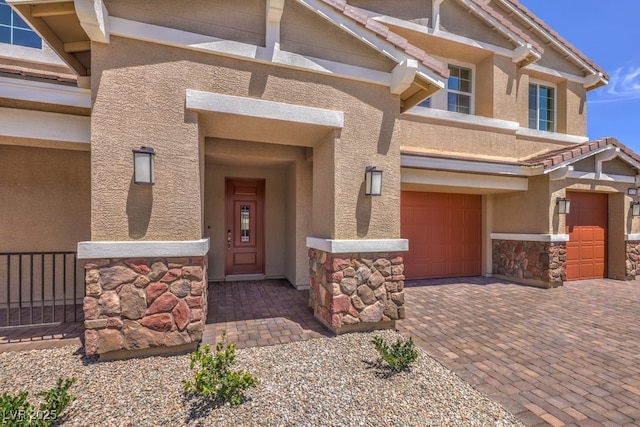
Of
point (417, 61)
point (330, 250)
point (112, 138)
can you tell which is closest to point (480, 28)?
point (417, 61)

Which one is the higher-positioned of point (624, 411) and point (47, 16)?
point (47, 16)

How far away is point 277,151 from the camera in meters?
6.98

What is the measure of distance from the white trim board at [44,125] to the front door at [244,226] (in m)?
4.14

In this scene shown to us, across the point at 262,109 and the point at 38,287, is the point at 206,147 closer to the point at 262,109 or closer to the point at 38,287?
the point at 262,109

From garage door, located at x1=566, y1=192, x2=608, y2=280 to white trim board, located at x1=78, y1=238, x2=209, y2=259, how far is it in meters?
10.7

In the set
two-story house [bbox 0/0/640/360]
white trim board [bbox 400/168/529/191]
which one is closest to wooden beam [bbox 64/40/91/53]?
two-story house [bbox 0/0/640/360]

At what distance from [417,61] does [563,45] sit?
28.8 ft

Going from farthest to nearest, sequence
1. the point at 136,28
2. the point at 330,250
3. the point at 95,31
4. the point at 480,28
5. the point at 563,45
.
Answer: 1. the point at 563,45
2. the point at 480,28
3. the point at 330,250
4. the point at 136,28
5. the point at 95,31

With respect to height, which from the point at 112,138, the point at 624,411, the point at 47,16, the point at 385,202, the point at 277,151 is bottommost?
the point at 624,411

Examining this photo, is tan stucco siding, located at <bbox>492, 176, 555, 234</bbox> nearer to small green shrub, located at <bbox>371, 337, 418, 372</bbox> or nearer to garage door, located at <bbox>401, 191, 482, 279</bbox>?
garage door, located at <bbox>401, 191, 482, 279</bbox>

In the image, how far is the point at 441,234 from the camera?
9297 mm

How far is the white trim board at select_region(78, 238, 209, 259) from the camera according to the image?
3.68 metres

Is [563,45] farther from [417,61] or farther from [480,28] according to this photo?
[417,61]

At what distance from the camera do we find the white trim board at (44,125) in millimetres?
4230
